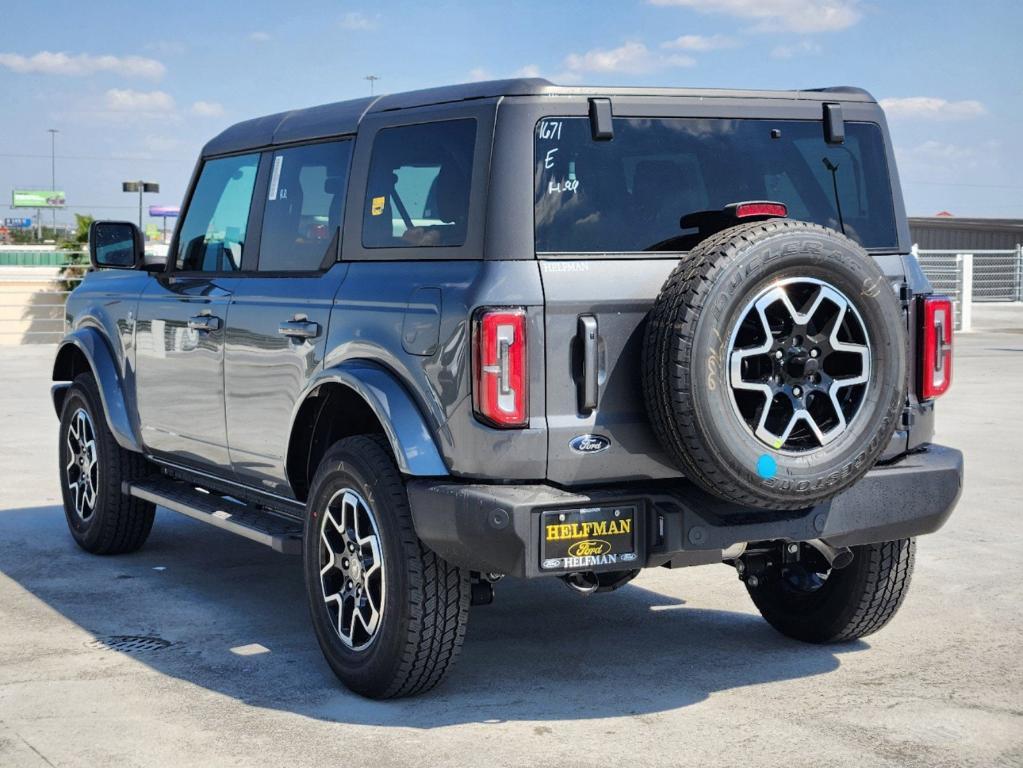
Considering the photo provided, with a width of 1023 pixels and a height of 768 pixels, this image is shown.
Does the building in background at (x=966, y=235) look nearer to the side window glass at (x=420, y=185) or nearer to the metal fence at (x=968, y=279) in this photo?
the metal fence at (x=968, y=279)

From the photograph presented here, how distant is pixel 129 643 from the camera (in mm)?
5949

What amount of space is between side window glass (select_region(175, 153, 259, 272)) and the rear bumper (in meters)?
2.10

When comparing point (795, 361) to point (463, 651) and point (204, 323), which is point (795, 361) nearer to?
point (463, 651)

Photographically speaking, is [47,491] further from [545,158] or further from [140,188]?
[140,188]

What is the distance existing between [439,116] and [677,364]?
1.31 metres

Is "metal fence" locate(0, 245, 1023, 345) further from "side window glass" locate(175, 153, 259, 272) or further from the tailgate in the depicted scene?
the tailgate

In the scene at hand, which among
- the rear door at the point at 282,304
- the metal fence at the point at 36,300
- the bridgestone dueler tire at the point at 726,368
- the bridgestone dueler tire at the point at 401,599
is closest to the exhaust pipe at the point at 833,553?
the bridgestone dueler tire at the point at 726,368

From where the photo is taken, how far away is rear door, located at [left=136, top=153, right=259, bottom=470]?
6383 millimetres

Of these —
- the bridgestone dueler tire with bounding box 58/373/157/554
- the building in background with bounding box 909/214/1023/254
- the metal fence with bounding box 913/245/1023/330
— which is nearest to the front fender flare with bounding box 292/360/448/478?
the bridgestone dueler tire with bounding box 58/373/157/554

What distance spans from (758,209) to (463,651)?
208 cm

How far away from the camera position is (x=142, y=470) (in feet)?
24.8

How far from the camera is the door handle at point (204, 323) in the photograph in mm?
6293

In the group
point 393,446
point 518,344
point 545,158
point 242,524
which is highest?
point 545,158

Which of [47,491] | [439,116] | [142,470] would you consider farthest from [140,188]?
[439,116]
